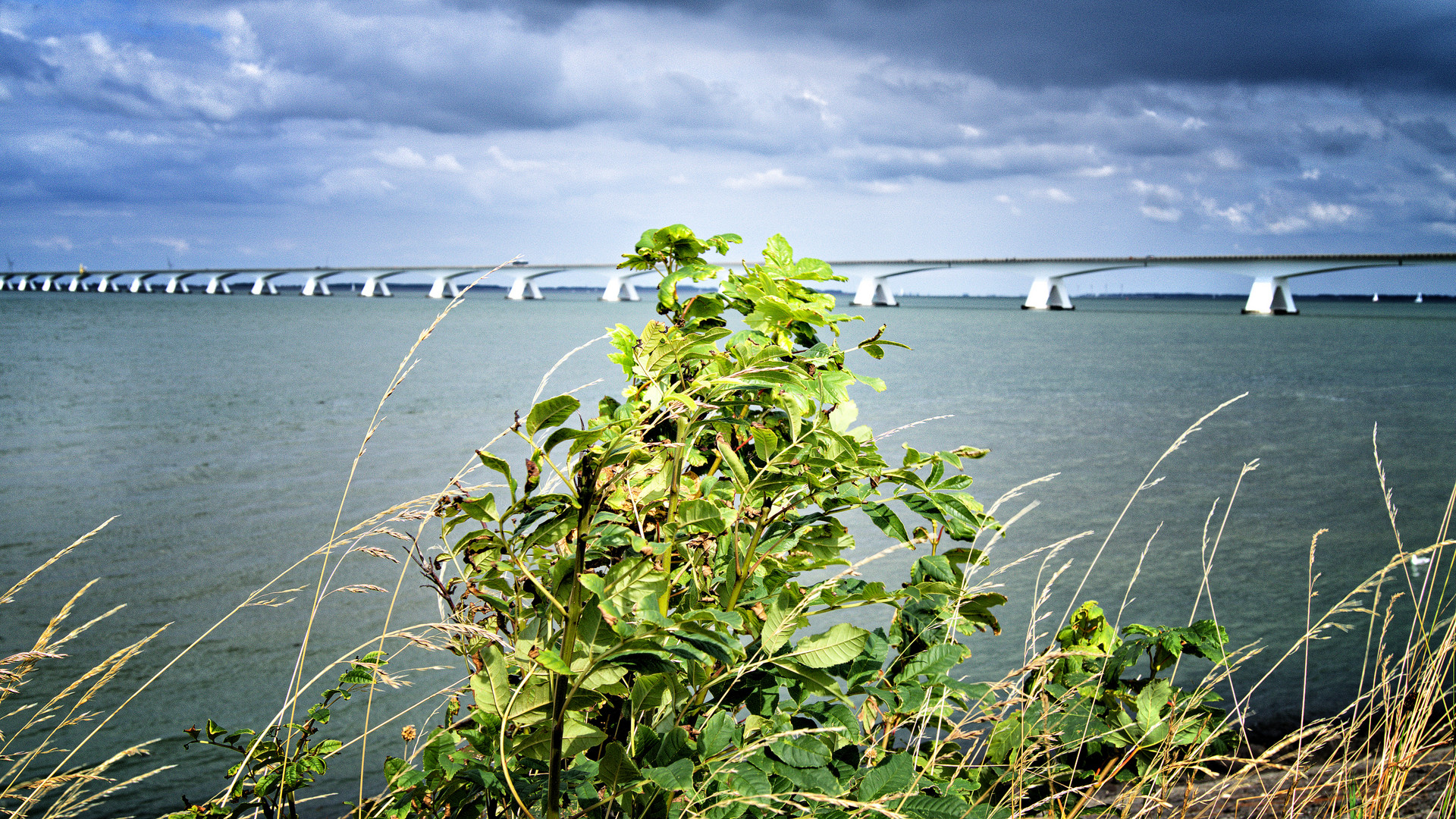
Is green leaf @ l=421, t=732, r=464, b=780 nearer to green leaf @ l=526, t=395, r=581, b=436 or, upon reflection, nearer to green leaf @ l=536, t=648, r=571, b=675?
green leaf @ l=536, t=648, r=571, b=675

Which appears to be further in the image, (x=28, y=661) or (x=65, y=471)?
(x=65, y=471)

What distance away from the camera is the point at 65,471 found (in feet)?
32.5

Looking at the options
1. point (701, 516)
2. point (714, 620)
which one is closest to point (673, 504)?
point (701, 516)

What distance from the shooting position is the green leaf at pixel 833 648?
121cm

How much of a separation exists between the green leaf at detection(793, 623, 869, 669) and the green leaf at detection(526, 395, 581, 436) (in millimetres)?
493

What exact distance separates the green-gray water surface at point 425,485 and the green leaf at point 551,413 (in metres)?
3.60

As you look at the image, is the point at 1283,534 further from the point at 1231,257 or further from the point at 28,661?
the point at 1231,257

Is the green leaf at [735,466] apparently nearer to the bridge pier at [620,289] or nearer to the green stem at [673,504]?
the green stem at [673,504]

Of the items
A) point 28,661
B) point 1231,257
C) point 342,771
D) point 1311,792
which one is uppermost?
point 1231,257

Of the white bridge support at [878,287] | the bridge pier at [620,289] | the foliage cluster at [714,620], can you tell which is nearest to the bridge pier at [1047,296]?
the white bridge support at [878,287]

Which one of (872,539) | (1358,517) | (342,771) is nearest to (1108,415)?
(1358,517)

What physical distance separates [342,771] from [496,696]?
3.45 meters

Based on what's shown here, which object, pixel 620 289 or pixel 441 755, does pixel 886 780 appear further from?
pixel 620 289

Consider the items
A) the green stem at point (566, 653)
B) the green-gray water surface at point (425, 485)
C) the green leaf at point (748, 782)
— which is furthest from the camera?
the green-gray water surface at point (425, 485)
